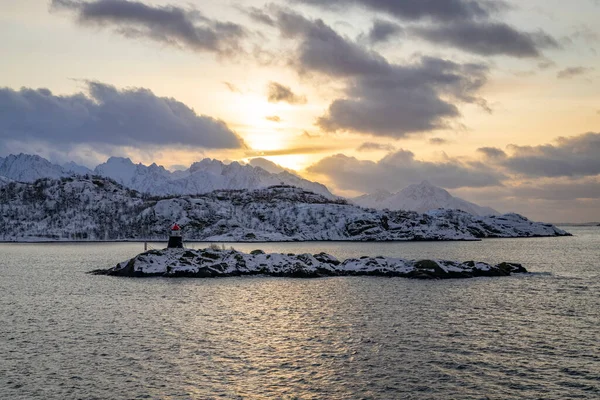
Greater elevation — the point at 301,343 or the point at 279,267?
the point at 279,267

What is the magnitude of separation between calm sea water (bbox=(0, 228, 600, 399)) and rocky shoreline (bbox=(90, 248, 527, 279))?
17.5 metres

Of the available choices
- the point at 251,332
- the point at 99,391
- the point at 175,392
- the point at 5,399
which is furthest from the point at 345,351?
the point at 5,399

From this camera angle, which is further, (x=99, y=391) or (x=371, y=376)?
(x=371, y=376)

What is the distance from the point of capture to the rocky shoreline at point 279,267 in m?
84.9

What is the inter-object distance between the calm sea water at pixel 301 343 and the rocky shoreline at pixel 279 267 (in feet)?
57.6

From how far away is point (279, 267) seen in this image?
299ft

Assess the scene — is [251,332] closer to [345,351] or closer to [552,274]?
[345,351]

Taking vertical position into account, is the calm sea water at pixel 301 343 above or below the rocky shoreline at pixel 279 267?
below

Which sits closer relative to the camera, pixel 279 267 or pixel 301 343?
pixel 301 343

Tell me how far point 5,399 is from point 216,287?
155 ft

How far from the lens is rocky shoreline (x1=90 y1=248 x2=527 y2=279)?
84.9 meters

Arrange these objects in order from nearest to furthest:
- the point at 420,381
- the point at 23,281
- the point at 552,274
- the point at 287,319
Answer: the point at 420,381
the point at 287,319
the point at 23,281
the point at 552,274

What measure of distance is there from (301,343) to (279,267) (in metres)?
54.3

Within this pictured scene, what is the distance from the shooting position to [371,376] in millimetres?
28688
